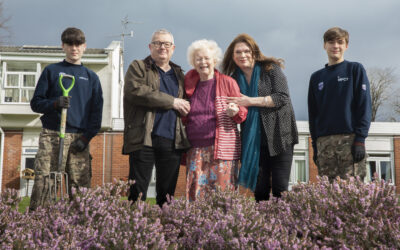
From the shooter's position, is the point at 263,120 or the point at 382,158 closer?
the point at 263,120

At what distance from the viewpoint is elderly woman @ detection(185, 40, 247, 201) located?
373cm

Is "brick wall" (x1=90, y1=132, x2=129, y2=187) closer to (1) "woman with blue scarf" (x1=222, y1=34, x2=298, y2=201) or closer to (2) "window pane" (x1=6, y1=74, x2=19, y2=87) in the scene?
(2) "window pane" (x1=6, y1=74, x2=19, y2=87)

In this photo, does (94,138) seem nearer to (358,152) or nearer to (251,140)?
(251,140)

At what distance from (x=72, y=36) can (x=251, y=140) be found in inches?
88.4

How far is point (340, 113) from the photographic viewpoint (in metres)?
4.23

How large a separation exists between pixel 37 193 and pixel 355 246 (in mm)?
3115

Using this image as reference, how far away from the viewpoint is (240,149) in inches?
153

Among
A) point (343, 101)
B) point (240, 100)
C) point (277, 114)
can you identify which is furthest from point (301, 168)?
point (240, 100)

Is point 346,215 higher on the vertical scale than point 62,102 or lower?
lower

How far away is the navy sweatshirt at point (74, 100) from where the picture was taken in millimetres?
4234

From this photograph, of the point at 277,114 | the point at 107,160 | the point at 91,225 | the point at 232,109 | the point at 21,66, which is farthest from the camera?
the point at 21,66

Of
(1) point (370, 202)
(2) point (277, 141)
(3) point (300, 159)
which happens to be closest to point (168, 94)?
(2) point (277, 141)

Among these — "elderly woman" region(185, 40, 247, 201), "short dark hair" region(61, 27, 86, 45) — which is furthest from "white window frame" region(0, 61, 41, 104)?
"elderly woman" region(185, 40, 247, 201)

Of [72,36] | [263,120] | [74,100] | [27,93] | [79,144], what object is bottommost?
[79,144]
